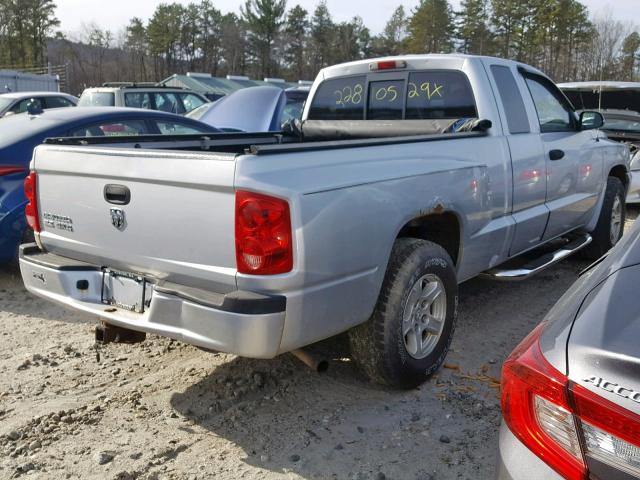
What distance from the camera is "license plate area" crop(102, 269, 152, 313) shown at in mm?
3026

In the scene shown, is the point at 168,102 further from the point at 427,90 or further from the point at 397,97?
the point at 427,90

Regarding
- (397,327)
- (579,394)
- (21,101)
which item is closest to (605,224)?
(397,327)

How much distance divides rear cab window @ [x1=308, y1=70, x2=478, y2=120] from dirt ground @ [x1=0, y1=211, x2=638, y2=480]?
64.5 inches

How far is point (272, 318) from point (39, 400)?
1663mm

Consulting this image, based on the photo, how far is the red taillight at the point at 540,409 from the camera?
150cm

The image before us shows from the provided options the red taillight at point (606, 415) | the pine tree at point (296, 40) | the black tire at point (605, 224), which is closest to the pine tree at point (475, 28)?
the pine tree at point (296, 40)

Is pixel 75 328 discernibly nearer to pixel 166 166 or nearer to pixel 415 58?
pixel 166 166

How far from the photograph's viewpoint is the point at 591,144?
563cm

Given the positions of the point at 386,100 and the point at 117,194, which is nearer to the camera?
the point at 117,194

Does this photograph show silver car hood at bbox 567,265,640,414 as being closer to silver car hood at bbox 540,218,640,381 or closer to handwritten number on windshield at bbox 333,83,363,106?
silver car hood at bbox 540,218,640,381

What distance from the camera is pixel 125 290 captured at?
3100mm

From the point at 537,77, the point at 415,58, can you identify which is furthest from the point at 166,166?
the point at 537,77

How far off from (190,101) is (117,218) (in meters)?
10.7

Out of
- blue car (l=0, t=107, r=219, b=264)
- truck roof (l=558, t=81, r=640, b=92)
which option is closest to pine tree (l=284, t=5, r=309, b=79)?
truck roof (l=558, t=81, r=640, b=92)
